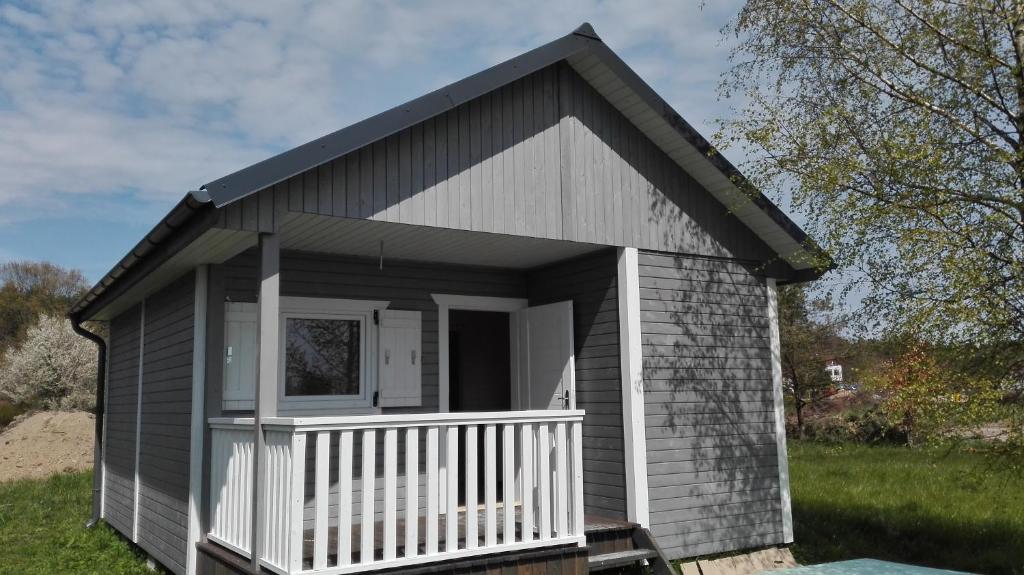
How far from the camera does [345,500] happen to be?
4707mm

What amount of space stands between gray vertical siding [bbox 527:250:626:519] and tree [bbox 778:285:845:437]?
1139cm

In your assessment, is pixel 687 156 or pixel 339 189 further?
pixel 687 156

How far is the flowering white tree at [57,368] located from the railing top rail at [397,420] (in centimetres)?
2084

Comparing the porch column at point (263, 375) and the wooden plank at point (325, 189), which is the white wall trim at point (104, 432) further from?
the wooden plank at point (325, 189)

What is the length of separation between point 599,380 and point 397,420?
8.28 feet

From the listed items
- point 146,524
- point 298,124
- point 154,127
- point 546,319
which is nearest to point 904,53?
point 546,319

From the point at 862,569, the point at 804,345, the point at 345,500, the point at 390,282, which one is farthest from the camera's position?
the point at 804,345

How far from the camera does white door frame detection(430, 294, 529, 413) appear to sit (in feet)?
A: 25.0

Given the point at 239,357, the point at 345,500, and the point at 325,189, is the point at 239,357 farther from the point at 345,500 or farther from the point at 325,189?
the point at 345,500

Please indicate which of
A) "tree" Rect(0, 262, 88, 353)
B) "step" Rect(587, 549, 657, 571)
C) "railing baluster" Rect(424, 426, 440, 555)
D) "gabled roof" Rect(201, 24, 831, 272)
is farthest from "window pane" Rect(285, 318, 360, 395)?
"tree" Rect(0, 262, 88, 353)

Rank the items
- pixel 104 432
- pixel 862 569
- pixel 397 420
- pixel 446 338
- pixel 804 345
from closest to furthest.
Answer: pixel 397 420 < pixel 862 569 < pixel 446 338 < pixel 104 432 < pixel 804 345

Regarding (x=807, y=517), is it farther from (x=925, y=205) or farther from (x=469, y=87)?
(x=469, y=87)

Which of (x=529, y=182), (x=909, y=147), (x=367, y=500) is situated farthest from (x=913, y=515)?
(x=367, y=500)

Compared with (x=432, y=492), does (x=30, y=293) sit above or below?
above
